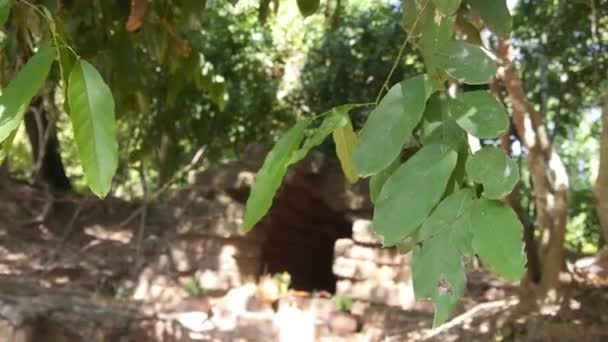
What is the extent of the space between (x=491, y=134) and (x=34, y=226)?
8141mm

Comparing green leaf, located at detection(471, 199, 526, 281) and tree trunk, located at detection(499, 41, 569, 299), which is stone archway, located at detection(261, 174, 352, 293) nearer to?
tree trunk, located at detection(499, 41, 569, 299)

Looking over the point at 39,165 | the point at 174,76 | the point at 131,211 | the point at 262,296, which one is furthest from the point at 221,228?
the point at 174,76

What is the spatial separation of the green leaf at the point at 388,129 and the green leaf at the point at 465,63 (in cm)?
5

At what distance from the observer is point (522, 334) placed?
5.40 m

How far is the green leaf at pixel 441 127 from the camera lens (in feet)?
3.37

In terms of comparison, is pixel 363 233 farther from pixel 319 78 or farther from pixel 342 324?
pixel 319 78

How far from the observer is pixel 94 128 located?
103cm

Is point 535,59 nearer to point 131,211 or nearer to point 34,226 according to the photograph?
point 131,211

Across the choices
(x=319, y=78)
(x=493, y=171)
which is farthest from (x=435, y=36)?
(x=319, y=78)

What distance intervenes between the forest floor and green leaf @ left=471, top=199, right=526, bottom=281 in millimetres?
4674

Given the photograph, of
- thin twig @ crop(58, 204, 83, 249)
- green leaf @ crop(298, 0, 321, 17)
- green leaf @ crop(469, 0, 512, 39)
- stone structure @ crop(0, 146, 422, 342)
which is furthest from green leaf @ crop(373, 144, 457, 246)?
thin twig @ crop(58, 204, 83, 249)

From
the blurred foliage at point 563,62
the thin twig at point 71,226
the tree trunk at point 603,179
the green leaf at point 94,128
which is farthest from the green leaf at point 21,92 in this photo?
the thin twig at point 71,226

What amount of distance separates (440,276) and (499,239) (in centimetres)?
9

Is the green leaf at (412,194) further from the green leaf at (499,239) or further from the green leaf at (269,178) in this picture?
the green leaf at (269,178)
